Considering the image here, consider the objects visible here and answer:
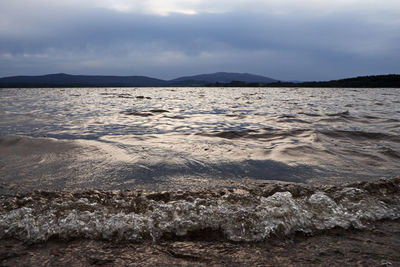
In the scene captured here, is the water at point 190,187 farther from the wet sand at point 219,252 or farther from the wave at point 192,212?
the wet sand at point 219,252

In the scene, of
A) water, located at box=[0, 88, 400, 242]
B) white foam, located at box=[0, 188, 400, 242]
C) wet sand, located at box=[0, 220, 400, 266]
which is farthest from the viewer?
water, located at box=[0, 88, 400, 242]

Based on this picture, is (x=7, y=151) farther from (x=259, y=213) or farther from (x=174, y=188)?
(x=259, y=213)

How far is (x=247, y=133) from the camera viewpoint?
782 centimetres

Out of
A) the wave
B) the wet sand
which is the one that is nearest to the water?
the wave

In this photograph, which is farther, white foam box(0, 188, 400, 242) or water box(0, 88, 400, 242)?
water box(0, 88, 400, 242)

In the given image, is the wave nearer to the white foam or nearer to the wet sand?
the white foam

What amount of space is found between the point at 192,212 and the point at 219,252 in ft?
Result: 2.12

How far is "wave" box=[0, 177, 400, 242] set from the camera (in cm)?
238

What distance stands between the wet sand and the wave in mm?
116

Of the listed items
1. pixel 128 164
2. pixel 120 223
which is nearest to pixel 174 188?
pixel 120 223

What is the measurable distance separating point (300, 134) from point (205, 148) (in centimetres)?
325

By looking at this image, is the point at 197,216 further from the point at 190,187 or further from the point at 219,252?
the point at 190,187

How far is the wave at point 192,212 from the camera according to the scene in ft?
7.80

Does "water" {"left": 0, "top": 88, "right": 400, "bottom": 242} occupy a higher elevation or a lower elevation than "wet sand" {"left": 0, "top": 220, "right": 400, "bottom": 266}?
higher
